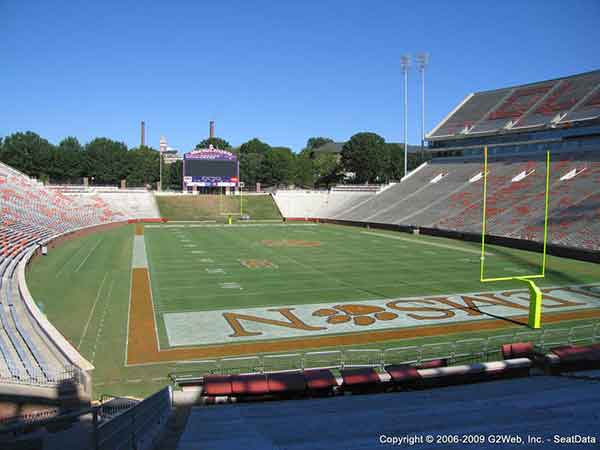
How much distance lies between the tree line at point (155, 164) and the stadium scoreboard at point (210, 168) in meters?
22.8

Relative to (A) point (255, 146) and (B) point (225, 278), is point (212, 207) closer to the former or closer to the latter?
(B) point (225, 278)

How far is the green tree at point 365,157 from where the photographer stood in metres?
80.9

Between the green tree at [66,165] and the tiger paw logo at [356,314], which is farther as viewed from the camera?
the green tree at [66,165]

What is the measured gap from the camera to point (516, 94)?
5656cm

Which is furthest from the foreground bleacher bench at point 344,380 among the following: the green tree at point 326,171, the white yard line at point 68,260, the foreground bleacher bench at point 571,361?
the green tree at point 326,171

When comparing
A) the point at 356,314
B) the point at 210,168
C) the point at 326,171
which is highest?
the point at 326,171

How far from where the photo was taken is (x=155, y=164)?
88750mm

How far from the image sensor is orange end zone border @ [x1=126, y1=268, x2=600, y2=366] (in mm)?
11914

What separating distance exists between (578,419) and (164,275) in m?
18.8

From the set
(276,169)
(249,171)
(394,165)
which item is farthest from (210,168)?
(394,165)

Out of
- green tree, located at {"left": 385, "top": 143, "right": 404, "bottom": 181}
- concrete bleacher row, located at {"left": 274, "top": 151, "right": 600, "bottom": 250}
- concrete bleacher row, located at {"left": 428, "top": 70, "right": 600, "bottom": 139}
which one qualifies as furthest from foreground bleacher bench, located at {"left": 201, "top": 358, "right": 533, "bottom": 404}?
green tree, located at {"left": 385, "top": 143, "right": 404, "bottom": 181}

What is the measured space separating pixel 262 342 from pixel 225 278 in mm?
8711

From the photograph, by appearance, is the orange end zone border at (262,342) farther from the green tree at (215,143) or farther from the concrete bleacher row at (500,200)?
the green tree at (215,143)

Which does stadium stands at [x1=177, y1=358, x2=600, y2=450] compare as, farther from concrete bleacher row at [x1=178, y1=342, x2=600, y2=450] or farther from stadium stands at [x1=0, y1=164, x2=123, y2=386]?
stadium stands at [x1=0, y1=164, x2=123, y2=386]
